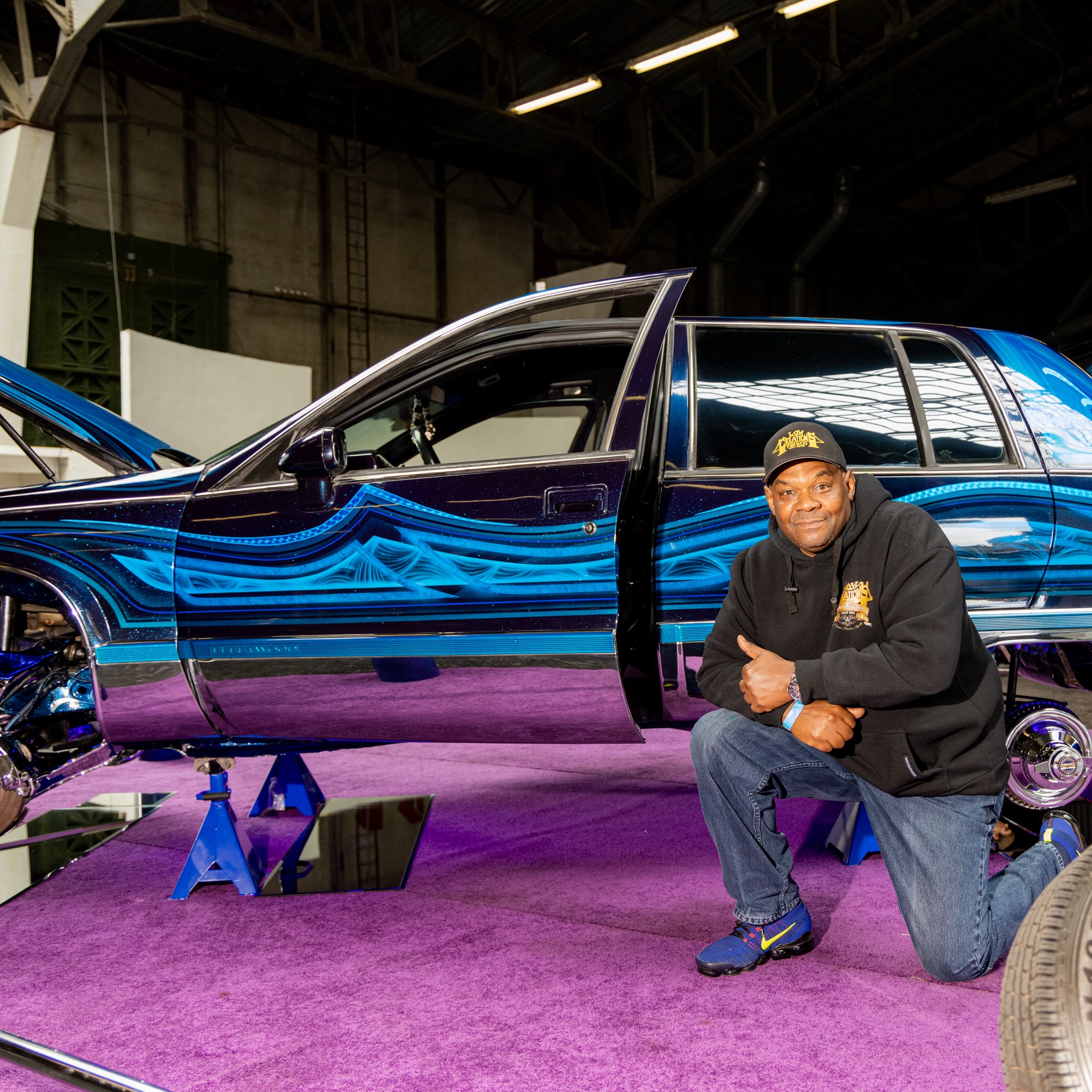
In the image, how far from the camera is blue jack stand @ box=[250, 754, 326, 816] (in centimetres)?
367

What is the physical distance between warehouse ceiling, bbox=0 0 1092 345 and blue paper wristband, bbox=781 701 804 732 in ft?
28.8

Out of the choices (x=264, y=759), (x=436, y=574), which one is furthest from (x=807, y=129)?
(x=436, y=574)

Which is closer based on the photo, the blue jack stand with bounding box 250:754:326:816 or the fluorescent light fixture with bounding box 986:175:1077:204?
the blue jack stand with bounding box 250:754:326:816

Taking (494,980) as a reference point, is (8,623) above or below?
above

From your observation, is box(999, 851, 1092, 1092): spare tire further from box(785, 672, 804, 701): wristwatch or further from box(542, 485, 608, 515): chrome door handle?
box(542, 485, 608, 515): chrome door handle

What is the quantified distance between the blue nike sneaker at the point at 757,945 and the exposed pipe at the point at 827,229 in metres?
15.3

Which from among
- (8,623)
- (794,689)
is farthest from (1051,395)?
(8,623)

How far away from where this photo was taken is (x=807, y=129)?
15188 millimetres

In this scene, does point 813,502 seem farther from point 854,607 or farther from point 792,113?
point 792,113

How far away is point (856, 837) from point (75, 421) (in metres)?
2.70

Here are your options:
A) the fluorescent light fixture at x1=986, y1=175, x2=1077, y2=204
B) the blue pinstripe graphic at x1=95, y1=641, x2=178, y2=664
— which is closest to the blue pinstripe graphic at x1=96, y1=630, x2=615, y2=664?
the blue pinstripe graphic at x1=95, y1=641, x2=178, y2=664

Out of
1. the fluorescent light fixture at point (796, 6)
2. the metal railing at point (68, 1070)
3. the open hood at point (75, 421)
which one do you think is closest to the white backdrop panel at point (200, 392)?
the fluorescent light fixture at point (796, 6)

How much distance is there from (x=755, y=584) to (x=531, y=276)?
1470 cm

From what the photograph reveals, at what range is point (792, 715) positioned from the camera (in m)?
2.14
